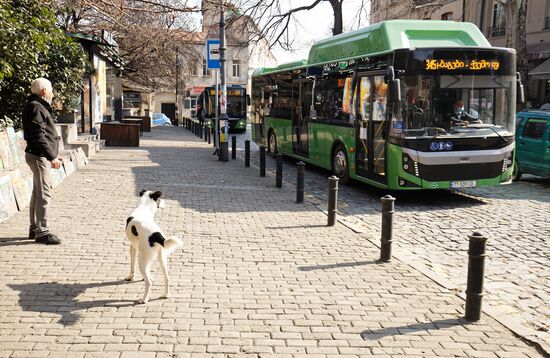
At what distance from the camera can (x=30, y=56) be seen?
29.8 feet

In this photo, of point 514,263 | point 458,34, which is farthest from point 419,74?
point 514,263

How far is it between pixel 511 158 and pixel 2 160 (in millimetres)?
9434

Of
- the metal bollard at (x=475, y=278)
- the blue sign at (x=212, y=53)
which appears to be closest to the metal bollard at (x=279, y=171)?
the blue sign at (x=212, y=53)

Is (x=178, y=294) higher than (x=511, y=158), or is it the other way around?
(x=511, y=158)

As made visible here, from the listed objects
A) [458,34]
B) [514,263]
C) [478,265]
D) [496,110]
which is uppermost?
[458,34]

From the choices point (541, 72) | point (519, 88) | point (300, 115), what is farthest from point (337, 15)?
point (519, 88)

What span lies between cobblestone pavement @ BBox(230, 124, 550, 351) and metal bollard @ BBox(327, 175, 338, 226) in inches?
13.7

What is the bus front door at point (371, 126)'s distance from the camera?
11242mm

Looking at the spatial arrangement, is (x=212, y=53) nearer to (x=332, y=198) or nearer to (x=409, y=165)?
(x=409, y=165)

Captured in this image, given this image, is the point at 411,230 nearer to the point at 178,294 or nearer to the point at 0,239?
the point at 178,294

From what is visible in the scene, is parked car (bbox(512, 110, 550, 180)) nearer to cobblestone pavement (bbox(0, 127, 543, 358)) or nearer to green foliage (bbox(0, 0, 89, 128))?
cobblestone pavement (bbox(0, 127, 543, 358))

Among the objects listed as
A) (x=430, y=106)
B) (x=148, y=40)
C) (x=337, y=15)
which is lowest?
(x=430, y=106)

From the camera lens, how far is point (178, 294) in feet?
18.0

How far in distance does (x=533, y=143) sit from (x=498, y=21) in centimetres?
2240
